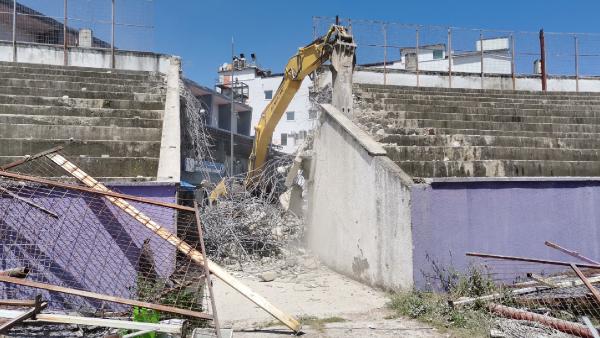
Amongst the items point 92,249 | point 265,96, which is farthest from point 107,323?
point 265,96

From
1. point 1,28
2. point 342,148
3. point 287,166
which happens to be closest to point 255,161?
point 287,166

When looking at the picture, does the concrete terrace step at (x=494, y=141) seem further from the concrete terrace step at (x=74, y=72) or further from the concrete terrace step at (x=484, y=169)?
the concrete terrace step at (x=74, y=72)

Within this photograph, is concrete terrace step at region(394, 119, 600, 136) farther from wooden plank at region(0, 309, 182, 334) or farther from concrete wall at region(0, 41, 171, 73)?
concrete wall at region(0, 41, 171, 73)

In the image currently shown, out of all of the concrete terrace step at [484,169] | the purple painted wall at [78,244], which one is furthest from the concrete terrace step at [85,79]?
the concrete terrace step at [484,169]

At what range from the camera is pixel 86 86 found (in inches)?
424

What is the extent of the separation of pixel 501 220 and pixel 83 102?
7.95 metres

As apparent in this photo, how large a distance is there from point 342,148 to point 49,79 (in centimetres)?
722

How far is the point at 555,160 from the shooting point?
8828 mm

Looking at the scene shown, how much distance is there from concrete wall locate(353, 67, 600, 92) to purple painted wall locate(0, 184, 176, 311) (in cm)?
1111

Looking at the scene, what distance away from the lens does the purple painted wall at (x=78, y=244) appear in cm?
548

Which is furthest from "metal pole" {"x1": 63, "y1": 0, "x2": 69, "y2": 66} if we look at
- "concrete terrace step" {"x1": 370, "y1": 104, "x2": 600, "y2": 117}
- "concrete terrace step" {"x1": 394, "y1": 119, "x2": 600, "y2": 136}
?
"concrete terrace step" {"x1": 394, "y1": 119, "x2": 600, "y2": 136}

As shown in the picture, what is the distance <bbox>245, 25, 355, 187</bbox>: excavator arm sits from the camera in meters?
10.9

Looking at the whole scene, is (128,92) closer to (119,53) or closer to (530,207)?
(119,53)

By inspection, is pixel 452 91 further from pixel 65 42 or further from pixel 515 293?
pixel 65 42
